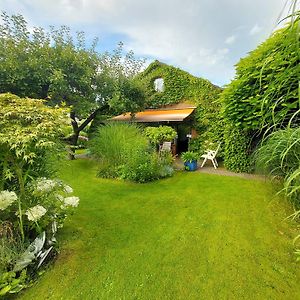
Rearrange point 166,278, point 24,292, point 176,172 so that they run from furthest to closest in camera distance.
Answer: point 176,172 → point 166,278 → point 24,292

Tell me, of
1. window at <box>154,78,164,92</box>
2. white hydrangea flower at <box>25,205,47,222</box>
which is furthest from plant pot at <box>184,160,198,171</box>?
window at <box>154,78,164,92</box>

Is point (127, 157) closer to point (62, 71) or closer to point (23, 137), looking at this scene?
point (23, 137)

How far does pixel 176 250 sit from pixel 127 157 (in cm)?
592

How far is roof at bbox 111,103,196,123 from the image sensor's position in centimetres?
1369

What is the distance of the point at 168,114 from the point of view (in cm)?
1509

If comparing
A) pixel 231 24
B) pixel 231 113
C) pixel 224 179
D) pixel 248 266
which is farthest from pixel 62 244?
pixel 231 113

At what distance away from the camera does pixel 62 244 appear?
13.2 ft

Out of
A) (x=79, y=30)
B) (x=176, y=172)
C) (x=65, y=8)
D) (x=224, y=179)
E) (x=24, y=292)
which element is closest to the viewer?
(x=24, y=292)

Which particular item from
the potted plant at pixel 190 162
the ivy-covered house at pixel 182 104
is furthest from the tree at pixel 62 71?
the potted plant at pixel 190 162

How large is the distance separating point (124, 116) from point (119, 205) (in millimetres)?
12656

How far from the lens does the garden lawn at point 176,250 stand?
2971 millimetres

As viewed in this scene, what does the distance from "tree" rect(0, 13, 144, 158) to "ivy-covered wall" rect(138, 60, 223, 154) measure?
3.13 meters

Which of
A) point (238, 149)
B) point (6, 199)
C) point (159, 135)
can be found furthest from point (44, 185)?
point (238, 149)

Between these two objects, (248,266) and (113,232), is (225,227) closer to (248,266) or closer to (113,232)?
(248,266)
